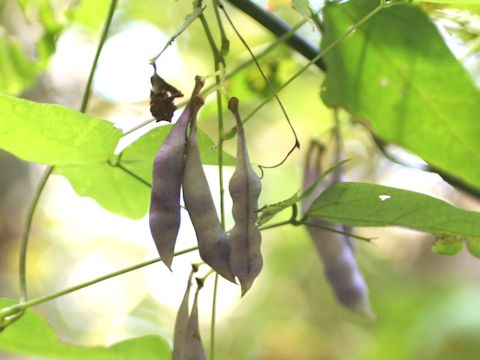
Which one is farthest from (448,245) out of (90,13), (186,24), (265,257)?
(265,257)

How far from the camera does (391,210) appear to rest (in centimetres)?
63

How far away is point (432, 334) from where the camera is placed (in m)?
1.83

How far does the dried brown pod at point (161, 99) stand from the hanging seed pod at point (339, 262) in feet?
0.77

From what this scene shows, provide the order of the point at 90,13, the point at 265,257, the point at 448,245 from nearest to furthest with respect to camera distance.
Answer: the point at 448,245 → the point at 90,13 → the point at 265,257

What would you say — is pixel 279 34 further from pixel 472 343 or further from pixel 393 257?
pixel 393 257

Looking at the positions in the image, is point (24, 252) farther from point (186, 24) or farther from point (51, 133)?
point (186, 24)

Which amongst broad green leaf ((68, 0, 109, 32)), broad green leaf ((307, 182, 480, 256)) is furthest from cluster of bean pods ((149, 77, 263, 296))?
broad green leaf ((68, 0, 109, 32))

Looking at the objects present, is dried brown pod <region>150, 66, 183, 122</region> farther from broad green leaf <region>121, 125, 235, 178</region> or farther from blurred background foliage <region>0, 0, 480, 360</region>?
blurred background foliage <region>0, 0, 480, 360</region>

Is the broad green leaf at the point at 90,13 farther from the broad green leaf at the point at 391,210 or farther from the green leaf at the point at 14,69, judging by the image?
the broad green leaf at the point at 391,210

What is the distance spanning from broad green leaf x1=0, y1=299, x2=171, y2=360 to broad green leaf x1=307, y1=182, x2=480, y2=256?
199 millimetres

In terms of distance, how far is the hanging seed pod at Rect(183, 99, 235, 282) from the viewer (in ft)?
1.81

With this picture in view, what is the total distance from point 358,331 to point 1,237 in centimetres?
122

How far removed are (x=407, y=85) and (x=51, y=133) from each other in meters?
0.37

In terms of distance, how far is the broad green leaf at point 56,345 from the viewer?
2.39 feet
